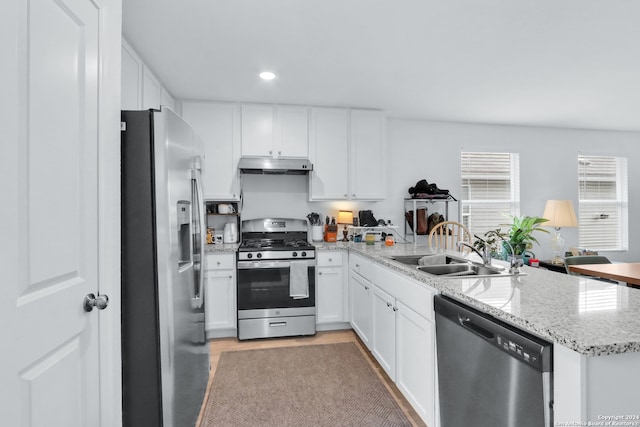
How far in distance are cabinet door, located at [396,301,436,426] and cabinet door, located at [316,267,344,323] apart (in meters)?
1.36

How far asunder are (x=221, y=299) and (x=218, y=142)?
1.66 m

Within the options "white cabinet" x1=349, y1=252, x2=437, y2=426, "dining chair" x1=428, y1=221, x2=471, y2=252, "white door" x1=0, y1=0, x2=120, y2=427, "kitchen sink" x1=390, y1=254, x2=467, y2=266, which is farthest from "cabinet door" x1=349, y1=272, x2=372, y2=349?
"white door" x1=0, y1=0, x2=120, y2=427

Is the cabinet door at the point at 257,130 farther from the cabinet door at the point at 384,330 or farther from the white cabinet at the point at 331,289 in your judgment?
the cabinet door at the point at 384,330

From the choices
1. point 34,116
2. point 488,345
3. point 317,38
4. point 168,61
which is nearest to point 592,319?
point 488,345

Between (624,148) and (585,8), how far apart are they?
4306 mm

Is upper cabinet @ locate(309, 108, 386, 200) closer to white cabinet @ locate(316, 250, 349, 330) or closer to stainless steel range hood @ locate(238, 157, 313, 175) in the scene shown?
stainless steel range hood @ locate(238, 157, 313, 175)

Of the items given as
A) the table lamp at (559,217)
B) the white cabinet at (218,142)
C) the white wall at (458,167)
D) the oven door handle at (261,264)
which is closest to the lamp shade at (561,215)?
the table lamp at (559,217)

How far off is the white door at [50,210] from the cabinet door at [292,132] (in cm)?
239

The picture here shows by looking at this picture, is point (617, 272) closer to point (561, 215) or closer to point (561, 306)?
point (561, 215)

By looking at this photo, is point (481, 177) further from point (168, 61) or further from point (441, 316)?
point (168, 61)

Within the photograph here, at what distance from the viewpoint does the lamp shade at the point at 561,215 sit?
411 cm

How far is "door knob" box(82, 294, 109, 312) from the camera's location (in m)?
1.16

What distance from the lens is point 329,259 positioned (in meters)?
3.42

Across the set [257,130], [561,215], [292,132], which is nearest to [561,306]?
[292,132]
